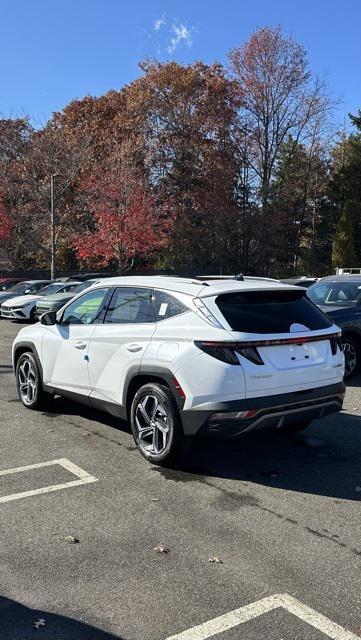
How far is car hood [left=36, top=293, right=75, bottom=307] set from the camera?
58.8 ft

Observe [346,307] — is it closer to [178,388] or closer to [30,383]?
[30,383]

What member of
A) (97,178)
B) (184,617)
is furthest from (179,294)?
(97,178)

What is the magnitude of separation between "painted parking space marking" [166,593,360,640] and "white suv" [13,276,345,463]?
169cm

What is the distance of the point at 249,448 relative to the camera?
5.86 m

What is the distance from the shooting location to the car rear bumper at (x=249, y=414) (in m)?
4.68

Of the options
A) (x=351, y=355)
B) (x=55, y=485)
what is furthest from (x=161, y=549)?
(x=351, y=355)

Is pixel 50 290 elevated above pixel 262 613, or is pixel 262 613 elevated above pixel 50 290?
pixel 50 290

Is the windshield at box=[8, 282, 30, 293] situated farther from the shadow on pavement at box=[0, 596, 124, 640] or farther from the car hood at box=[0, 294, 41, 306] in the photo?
the shadow on pavement at box=[0, 596, 124, 640]

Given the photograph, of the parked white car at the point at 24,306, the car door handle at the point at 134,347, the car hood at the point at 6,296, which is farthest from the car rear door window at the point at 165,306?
the car hood at the point at 6,296

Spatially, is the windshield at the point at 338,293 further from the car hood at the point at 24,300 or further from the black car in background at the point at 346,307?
the car hood at the point at 24,300

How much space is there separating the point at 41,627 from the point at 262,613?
1.12m

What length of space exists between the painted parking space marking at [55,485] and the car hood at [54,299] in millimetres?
12726

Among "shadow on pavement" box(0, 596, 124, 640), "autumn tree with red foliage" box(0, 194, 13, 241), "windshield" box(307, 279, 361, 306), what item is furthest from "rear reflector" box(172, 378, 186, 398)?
"autumn tree with red foliage" box(0, 194, 13, 241)

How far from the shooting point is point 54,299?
1816cm
